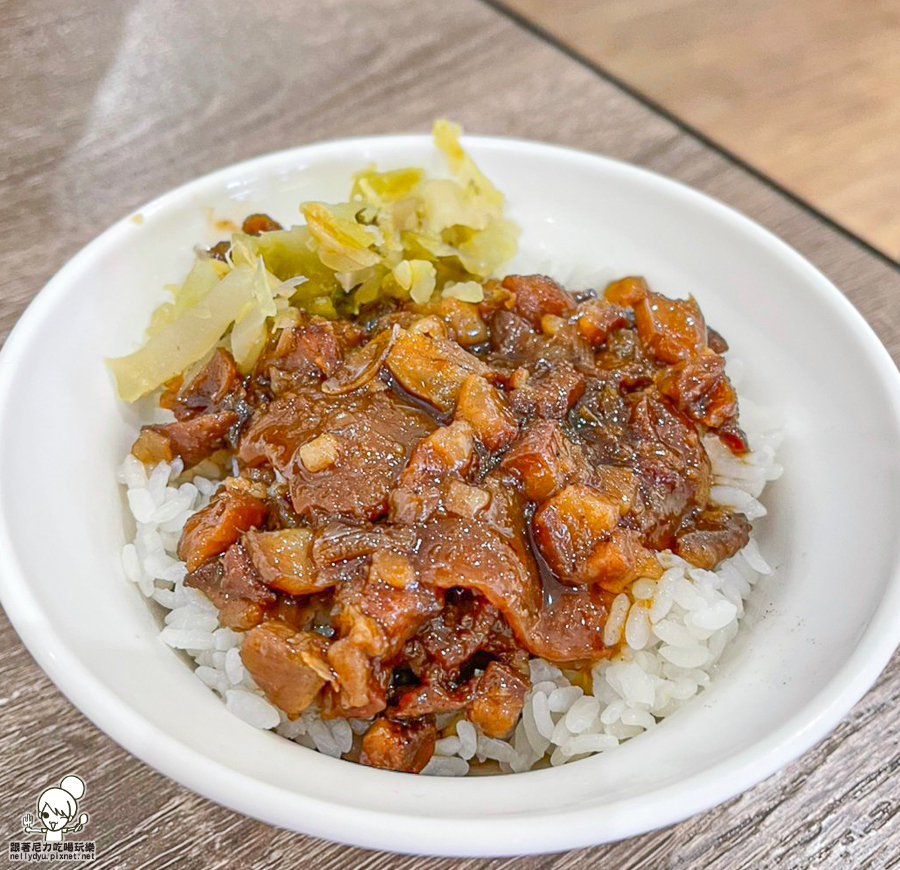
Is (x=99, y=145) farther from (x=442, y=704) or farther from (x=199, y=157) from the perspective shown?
(x=442, y=704)

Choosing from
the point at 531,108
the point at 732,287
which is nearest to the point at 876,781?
the point at 732,287

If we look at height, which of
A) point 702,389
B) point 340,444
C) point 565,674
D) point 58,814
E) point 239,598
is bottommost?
point 565,674

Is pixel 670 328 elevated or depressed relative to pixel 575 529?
elevated

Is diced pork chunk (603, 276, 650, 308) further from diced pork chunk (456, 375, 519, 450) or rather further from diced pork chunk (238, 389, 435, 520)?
diced pork chunk (238, 389, 435, 520)

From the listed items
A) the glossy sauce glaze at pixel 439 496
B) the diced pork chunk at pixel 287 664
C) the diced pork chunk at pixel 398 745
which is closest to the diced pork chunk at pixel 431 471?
the glossy sauce glaze at pixel 439 496

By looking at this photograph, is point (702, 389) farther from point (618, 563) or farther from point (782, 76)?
point (782, 76)

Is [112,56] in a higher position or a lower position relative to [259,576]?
higher

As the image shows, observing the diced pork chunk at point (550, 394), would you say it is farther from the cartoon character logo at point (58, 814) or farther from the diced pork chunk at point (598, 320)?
the cartoon character logo at point (58, 814)

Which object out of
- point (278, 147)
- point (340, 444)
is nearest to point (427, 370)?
point (340, 444)
